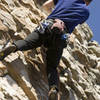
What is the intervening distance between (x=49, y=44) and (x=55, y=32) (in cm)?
65

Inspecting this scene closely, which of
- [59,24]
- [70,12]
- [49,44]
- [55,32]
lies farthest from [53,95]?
[70,12]

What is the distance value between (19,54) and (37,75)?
1045 mm

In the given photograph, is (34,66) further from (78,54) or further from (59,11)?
(78,54)

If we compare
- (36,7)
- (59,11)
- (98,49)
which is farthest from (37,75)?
(98,49)

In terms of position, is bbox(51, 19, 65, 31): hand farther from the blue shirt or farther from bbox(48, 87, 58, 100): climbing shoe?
bbox(48, 87, 58, 100): climbing shoe

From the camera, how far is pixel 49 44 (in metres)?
9.52

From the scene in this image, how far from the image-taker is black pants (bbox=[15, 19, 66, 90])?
29.8 ft

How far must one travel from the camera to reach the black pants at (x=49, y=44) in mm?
9078

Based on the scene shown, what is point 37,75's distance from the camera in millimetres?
10352

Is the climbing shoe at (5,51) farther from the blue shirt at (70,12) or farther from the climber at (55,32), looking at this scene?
the blue shirt at (70,12)

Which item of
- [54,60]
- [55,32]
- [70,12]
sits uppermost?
[70,12]

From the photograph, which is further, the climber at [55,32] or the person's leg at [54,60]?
the person's leg at [54,60]

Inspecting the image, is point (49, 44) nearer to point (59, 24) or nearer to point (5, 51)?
point (59, 24)

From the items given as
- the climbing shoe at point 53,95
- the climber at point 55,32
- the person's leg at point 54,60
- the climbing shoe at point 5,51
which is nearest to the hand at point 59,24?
the climber at point 55,32
